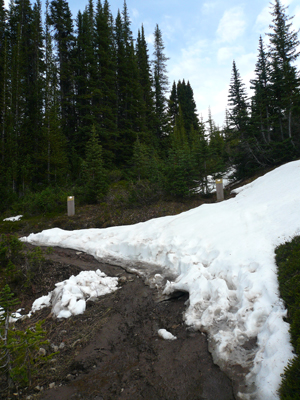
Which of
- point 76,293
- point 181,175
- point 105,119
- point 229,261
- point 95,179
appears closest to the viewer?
point 76,293

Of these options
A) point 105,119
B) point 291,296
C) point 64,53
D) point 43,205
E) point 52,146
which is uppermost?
point 64,53

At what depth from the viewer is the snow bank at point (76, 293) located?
4551 millimetres

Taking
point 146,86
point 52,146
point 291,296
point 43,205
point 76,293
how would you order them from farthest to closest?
1. point 146,86
2. point 52,146
3. point 43,205
4. point 76,293
5. point 291,296

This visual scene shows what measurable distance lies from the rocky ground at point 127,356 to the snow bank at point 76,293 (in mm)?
193

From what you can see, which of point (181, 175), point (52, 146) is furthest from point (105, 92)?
point (181, 175)

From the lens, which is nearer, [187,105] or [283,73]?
[283,73]

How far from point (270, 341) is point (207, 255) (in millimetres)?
3087

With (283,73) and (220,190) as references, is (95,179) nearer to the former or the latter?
(220,190)

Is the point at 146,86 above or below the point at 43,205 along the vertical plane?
above

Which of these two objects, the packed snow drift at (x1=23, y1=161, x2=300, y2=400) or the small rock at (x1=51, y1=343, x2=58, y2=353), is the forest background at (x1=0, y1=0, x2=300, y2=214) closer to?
the packed snow drift at (x1=23, y1=161, x2=300, y2=400)

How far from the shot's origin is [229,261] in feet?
17.2

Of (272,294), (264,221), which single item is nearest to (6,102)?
(264,221)

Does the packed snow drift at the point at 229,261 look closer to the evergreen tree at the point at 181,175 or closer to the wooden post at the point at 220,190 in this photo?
the wooden post at the point at 220,190

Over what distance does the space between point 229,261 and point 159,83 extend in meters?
35.3
